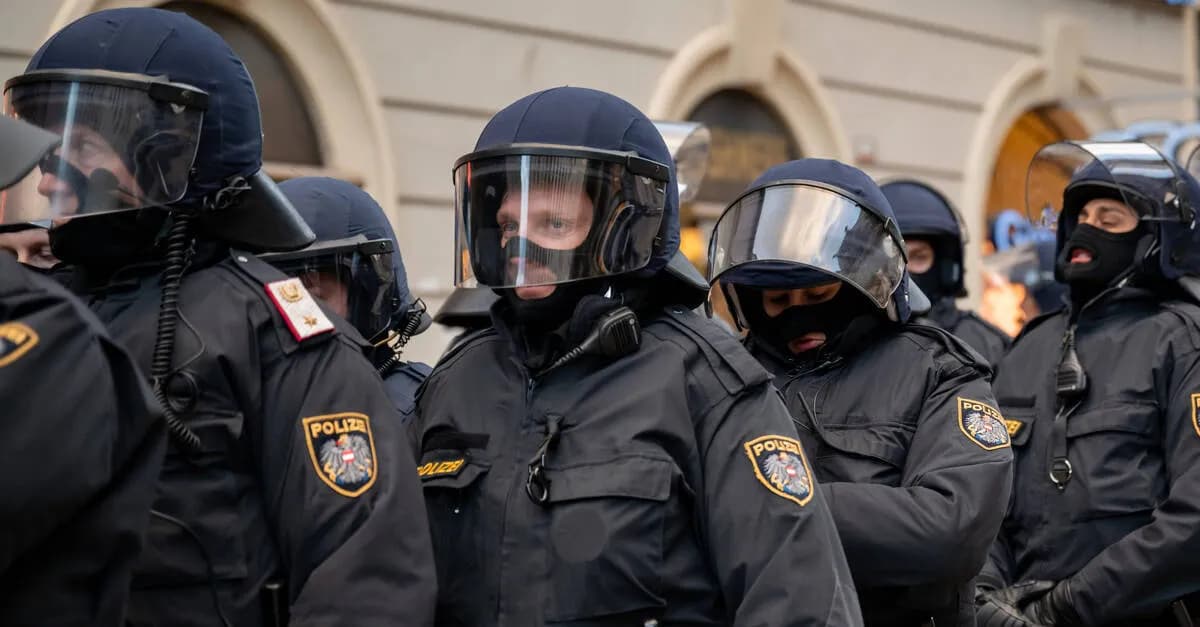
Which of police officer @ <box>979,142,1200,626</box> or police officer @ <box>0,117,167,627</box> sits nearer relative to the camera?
police officer @ <box>0,117,167,627</box>

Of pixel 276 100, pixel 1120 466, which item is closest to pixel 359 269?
pixel 1120 466

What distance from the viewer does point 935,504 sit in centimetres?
343

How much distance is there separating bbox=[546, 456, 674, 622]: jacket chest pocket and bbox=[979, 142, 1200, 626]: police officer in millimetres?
1825

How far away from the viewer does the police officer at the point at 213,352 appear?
2.51 m

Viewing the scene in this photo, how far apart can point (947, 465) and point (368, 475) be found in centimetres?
145

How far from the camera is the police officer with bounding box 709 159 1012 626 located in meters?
3.43

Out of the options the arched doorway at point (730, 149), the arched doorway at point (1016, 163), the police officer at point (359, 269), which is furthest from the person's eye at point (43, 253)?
the arched doorway at point (1016, 163)

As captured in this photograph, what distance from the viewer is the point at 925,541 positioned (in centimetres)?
341

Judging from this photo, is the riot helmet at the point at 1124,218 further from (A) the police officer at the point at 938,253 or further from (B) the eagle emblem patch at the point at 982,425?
(B) the eagle emblem patch at the point at 982,425

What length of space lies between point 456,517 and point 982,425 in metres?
1.32

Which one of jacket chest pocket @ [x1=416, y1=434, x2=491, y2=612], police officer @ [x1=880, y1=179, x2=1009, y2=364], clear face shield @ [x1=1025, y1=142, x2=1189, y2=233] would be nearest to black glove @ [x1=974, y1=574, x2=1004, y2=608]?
clear face shield @ [x1=1025, y1=142, x2=1189, y2=233]

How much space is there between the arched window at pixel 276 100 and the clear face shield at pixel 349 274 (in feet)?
15.9

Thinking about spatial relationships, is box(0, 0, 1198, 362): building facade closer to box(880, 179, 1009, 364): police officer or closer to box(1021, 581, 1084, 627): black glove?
box(880, 179, 1009, 364): police officer

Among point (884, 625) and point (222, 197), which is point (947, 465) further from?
point (222, 197)
